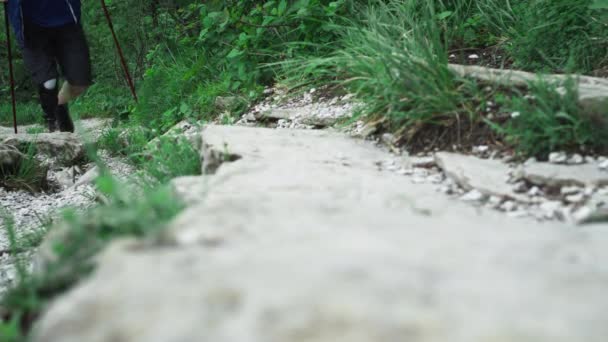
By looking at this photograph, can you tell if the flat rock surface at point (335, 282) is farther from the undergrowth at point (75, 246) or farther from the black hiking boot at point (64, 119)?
the black hiking boot at point (64, 119)

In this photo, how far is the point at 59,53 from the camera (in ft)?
18.6

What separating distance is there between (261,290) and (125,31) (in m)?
7.88

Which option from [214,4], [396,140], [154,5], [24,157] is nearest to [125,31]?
[154,5]

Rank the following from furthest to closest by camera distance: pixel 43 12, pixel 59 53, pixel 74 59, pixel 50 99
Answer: pixel 50 99
pixel 59 53
pixel 74 59
pixel 43 12

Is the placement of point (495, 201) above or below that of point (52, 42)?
below

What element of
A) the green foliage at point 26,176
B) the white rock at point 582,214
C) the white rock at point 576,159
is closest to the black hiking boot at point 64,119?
the green foliage at point 26,176

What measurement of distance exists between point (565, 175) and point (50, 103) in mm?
5055

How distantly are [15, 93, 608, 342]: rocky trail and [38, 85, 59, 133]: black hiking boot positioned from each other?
14.6 feet

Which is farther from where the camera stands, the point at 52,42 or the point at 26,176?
the point at 52,42

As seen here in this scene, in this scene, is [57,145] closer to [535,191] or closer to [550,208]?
[535,191]

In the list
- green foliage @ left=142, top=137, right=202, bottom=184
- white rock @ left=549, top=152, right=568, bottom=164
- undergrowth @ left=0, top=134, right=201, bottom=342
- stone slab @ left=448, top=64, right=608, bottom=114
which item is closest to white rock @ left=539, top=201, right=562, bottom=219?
white rock @ left=549, top=152, right=568, bottom=164

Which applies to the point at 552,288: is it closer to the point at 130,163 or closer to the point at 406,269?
the point at 406,269

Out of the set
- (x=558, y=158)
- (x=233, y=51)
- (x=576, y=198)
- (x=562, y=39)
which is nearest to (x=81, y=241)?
(x=576, y=198)

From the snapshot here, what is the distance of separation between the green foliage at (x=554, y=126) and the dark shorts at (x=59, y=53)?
410 centimetres
